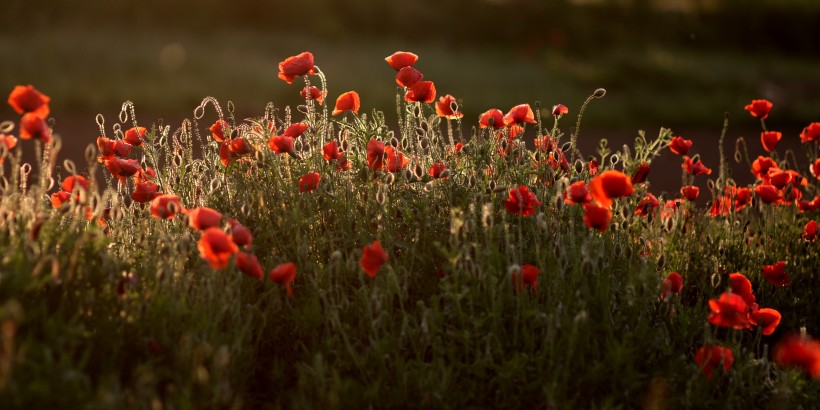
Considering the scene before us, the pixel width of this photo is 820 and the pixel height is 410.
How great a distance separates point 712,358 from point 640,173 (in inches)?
37.0

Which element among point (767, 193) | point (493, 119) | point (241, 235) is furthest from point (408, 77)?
point (767, 193)

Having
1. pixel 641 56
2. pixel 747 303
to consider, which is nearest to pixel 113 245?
pixel 747 303

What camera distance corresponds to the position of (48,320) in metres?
2.40

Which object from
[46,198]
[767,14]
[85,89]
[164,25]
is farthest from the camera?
[767,14]

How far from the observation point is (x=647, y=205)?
3.72 metres

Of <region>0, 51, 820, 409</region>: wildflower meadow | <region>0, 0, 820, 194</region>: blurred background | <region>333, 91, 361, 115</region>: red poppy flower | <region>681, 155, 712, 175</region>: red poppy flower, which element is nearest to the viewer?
<region>0, 51, 820, 409</region>: wildflower meadow

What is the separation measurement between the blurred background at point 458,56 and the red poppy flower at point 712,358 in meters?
6.02

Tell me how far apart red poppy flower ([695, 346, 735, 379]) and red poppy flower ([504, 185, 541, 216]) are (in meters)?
0.76

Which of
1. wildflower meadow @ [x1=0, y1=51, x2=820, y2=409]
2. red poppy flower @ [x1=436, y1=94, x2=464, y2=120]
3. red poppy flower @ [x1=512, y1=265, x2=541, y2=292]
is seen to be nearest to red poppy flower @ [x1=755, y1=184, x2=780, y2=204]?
wildflower meadow @ [x1=0, y1=51, x2=820, y2=409]

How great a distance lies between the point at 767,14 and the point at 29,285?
20.6 metres

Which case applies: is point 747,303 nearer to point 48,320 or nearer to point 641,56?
point 48,320

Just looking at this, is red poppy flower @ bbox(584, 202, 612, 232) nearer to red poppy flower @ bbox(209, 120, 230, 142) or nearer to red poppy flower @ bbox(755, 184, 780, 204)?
red poppy flower @ bbox(755, 184, 780, 204)

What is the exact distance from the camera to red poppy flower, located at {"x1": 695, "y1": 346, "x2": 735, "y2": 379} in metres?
2.83

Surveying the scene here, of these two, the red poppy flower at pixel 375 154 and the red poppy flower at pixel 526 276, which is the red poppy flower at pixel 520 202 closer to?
the red poppy flower at pixel 526 276
